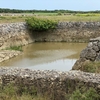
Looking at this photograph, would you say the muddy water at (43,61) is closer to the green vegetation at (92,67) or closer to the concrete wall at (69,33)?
the green vegetation at (92,67)

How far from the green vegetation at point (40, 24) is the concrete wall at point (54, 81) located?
2274 centimetres

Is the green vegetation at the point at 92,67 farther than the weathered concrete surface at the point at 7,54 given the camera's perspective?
No

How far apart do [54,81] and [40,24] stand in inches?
935

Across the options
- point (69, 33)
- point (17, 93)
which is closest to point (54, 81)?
point (17, 93)

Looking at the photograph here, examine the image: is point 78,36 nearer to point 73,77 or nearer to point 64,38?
point 64,38

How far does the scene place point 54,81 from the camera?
337 inches

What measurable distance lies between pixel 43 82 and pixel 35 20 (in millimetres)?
24103

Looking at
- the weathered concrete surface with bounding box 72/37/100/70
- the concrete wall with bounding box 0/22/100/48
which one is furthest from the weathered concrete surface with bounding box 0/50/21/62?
the concrete wall with bounding box 0/22/100/48

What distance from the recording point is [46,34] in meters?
33.1

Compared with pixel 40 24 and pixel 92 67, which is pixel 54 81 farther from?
pixel 40 24

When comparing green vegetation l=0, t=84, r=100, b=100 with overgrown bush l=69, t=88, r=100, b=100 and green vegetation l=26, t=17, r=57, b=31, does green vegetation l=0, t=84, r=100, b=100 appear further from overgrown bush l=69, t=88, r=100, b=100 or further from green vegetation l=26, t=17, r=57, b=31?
green vegetation l=26, t=17, r=57, b=31

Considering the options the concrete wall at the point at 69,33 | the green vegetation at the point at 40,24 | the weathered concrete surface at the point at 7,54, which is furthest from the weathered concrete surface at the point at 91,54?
the green vegetation at the point at 40,24

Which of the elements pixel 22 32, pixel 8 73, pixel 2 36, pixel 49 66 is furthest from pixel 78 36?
pixel 8 73

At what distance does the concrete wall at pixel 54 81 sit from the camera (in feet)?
26.9
